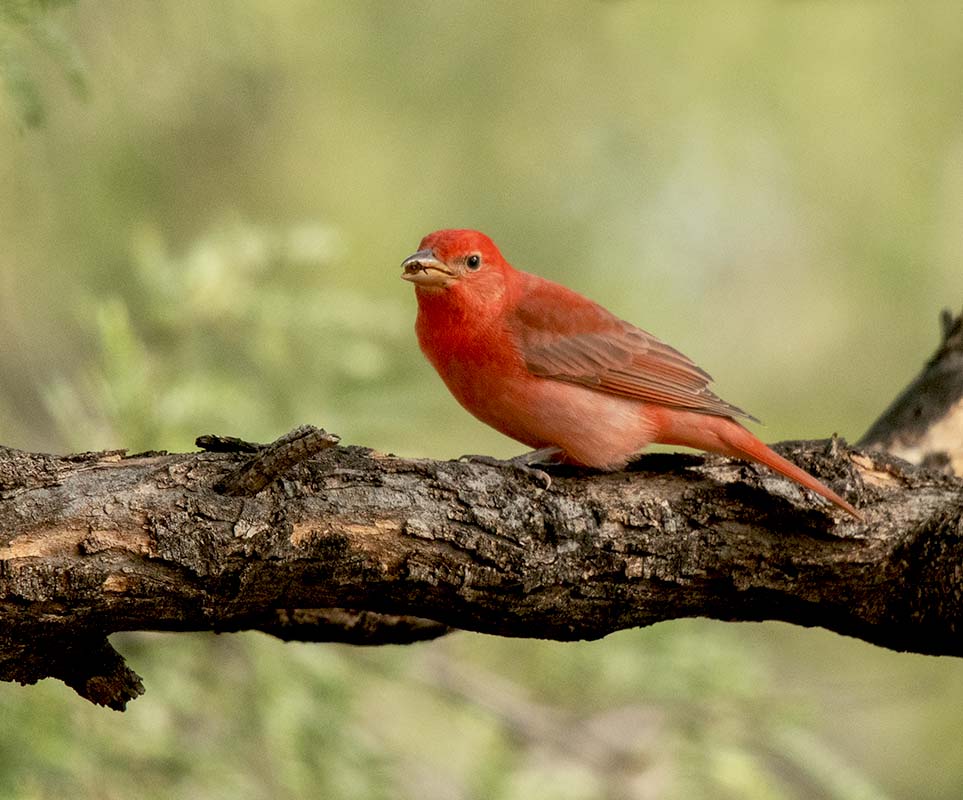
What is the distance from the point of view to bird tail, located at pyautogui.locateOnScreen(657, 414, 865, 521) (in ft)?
12.5

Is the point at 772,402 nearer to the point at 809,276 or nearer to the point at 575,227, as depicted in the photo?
the point at 809,276

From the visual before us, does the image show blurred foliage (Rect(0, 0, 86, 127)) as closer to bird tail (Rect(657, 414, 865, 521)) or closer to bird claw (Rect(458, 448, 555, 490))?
bird claw (Rect(458, 448, 555, 490))

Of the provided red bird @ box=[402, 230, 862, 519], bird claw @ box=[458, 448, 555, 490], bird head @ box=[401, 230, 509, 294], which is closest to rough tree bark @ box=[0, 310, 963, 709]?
bird claw @ box=[458, 448, 555, 490]

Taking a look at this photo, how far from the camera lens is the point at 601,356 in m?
4.85

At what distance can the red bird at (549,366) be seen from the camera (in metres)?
4.57

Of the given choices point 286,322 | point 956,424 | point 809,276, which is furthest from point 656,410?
point 809,276

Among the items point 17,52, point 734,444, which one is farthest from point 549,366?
point 17,52

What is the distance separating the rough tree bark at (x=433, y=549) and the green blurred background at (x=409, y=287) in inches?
49.6

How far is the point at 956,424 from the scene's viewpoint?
483 cm

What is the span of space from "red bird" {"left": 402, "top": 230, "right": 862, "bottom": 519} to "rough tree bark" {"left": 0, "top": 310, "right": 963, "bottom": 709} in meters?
0.42

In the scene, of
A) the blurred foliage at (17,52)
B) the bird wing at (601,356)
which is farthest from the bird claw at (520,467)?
the blurred foliage at (17,52)

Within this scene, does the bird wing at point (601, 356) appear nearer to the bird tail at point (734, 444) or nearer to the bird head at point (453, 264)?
the bird tail at point (734, 444)

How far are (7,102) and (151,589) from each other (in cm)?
205

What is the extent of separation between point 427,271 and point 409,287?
3.64m
